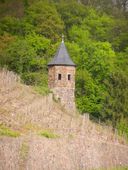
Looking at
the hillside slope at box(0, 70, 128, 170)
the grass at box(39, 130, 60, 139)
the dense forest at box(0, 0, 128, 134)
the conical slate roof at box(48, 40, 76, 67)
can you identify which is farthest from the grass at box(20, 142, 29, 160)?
the conical slate roof at box(48, 40, 76, 67)

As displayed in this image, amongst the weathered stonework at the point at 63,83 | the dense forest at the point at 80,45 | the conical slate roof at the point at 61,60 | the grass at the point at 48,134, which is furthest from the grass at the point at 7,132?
the conical slate roof at the point at 61,60

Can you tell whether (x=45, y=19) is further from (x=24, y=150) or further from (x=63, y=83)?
(x=24, y=150)

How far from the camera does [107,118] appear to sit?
3981cm

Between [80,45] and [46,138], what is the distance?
27.1 meters

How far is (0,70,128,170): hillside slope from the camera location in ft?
65.2

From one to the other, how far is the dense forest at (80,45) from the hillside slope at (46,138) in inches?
188

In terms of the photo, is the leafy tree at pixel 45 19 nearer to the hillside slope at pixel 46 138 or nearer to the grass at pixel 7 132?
the hillside slope at pixel 46 138

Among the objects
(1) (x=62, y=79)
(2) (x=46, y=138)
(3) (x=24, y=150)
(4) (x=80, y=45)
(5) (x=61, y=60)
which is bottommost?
(4) (x=80, y=45)

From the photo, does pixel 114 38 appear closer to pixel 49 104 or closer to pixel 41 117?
pixel 49 104

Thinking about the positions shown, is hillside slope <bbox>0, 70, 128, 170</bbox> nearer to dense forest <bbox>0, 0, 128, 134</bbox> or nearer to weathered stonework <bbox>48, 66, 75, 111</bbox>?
weathered stonework <bbox>48, 66, 75, 111</bbox>

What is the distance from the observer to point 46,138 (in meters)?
24.1

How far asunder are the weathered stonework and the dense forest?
86 cm

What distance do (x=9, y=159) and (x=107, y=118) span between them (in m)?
22.0

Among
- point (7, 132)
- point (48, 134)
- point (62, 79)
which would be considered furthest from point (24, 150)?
point (62, 79)
